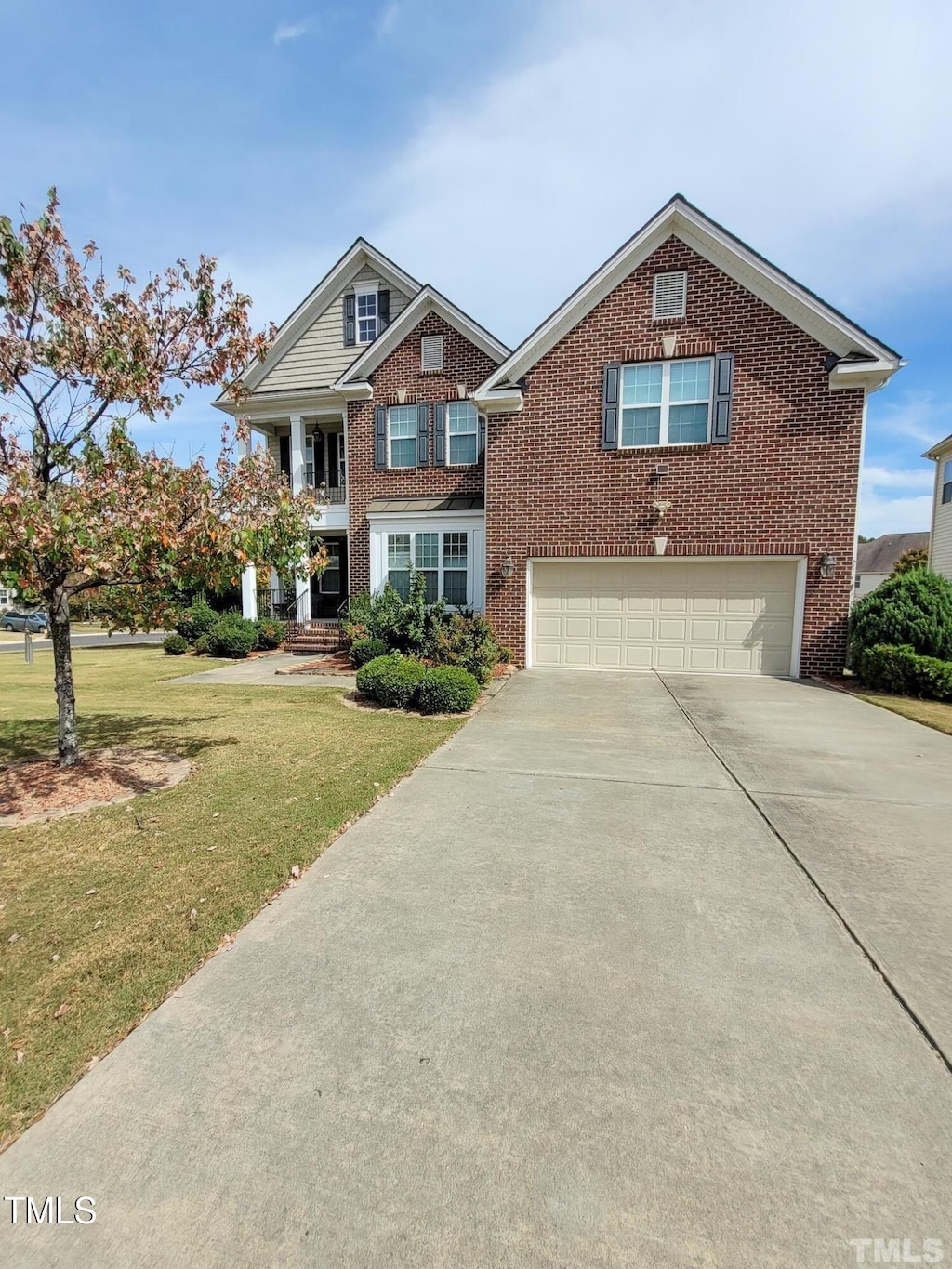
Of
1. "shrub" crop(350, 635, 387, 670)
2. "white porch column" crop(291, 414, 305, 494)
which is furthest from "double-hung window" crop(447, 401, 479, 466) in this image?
"shrub" crop(350, 635, 387, 670)

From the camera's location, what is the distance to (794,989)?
9.21 feet

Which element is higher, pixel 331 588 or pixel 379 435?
pixel 379 435

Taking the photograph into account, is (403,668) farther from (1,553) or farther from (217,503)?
(1,553)

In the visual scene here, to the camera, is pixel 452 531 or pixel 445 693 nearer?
pixel 445 693

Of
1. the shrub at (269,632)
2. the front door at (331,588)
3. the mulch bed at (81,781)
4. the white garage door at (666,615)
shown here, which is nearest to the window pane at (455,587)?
the white garage door at (666,615)

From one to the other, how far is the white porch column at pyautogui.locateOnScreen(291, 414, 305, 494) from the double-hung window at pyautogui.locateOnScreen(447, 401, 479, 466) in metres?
4.59

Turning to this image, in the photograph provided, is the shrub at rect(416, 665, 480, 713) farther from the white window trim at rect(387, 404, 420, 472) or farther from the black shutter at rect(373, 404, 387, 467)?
the black shutter at rect(373, 404, 387, 467)

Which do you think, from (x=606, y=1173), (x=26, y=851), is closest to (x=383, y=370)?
(x=26, y=851)

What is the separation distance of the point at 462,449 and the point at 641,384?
15.5 ft

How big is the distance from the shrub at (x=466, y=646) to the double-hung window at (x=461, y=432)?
206 inches

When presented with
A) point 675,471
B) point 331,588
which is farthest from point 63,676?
point 331,588

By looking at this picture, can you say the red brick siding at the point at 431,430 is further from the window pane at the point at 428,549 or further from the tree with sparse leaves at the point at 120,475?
the tree with sparse leaves at the point at 120,475

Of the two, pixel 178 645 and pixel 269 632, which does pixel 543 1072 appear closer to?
pixel 269 632

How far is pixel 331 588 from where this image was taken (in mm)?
17672
